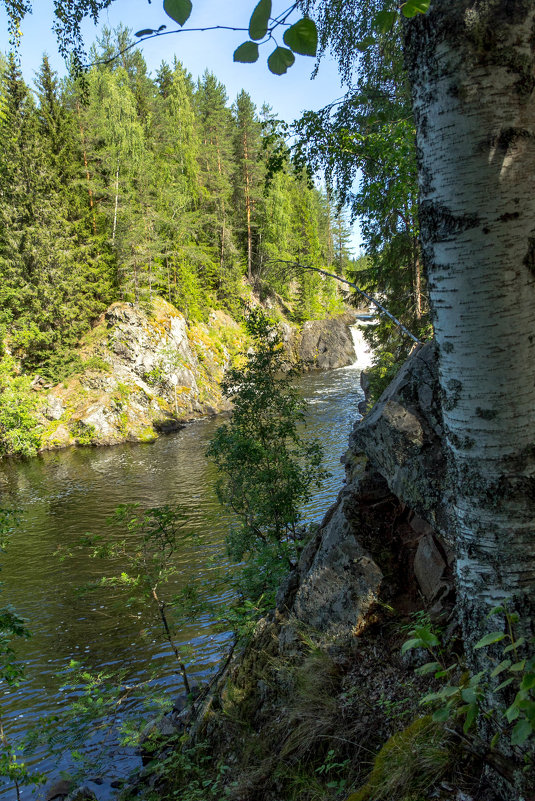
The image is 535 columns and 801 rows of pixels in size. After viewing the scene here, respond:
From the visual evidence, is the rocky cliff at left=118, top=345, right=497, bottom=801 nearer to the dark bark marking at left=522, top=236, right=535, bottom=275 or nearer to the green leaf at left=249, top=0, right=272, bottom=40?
the dark bark marking at left=522, top=236, right=535, bottom=275

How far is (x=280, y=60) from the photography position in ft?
3.36

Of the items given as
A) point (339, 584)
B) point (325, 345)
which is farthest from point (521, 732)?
point (325, 345)

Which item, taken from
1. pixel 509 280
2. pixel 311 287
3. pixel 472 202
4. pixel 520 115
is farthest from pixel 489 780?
pixel 311 287

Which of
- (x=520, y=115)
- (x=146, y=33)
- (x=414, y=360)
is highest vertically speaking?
(x=146, y=33)

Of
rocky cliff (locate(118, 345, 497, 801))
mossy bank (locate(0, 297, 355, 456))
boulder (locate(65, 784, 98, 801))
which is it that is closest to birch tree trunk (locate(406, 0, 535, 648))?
rocky cliff (locate(118, 345, 497, 801))

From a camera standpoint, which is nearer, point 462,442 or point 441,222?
point 441,222

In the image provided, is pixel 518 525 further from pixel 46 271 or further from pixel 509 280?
pixel 46 271

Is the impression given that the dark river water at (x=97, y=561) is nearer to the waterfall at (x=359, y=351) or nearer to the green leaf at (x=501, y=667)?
the green leaf at (x=501, y=667)

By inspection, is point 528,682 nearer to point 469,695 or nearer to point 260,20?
point 469,695

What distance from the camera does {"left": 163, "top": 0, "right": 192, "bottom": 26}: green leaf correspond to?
0.96 metres

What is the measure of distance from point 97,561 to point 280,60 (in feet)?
41.9

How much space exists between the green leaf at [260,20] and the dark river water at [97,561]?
523 cm

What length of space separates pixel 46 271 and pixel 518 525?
2758 centimetres

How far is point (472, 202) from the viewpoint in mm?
1405
